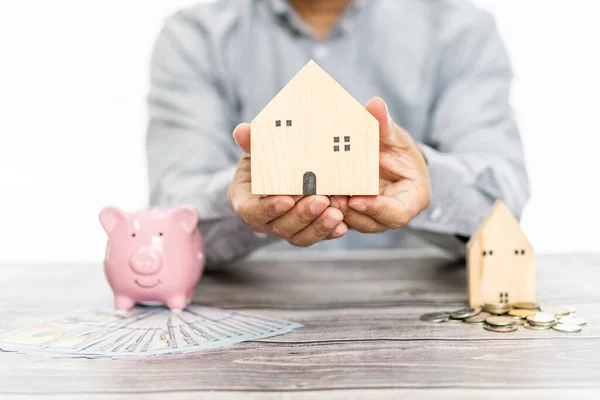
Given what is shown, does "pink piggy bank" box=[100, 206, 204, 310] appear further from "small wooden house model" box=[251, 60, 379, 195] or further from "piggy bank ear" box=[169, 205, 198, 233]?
"small wooden house model" box=[251, 60, 379, 195]

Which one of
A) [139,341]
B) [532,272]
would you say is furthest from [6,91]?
[532,272]

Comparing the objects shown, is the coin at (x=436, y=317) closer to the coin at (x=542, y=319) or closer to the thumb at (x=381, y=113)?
the coin at (x=542, y=319)

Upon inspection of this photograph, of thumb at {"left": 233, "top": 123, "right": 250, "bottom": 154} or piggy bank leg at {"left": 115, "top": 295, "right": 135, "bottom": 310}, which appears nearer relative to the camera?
thumb at {"left": 233, "top": 123, "right": 250, "bottom": 154}

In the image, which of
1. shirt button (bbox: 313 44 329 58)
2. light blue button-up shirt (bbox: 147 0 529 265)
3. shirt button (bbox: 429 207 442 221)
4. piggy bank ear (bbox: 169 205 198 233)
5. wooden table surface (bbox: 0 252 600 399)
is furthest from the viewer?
shirt button (bbox: 313 44 329 58)

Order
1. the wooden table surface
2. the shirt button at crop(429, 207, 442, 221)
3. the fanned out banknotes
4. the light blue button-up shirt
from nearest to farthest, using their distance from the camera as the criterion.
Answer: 1. the wooden table surface
2. the fanned out banknotes
3. the shirt button at crop(429, 207, 442, 221)
4. the light blue button-up shirt

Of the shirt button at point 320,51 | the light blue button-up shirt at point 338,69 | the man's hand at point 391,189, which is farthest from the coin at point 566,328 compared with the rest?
the shirt button at point 320,51

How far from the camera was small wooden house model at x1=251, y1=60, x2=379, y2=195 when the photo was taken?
0.79 meters

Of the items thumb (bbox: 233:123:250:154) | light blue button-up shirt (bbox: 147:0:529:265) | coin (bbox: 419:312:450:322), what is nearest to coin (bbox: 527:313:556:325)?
coin (bbox: 419:312:450:322)

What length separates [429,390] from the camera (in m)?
0.60

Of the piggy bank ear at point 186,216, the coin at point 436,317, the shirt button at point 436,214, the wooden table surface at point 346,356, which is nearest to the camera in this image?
the wooden table surface at point 346,356

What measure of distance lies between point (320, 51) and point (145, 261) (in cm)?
78

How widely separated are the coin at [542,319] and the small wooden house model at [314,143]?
0.27m

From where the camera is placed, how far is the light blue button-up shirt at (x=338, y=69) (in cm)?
139

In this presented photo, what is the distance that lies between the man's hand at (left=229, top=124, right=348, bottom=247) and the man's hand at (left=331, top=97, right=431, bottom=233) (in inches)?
1.1
